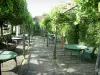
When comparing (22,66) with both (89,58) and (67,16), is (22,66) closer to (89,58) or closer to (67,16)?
(89,58)

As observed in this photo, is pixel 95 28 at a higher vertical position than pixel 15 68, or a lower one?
higher

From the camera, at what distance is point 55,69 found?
9.14 meters

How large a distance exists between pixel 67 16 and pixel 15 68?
18.7 feet

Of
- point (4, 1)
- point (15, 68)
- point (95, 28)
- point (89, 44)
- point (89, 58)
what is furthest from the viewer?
point (89, 44)

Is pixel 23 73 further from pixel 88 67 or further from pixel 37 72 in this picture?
pixel 88 67

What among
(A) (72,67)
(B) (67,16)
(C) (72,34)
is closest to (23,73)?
(A) (72,67)

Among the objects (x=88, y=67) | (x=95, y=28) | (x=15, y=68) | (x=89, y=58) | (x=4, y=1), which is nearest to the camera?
(x=4, y=1)

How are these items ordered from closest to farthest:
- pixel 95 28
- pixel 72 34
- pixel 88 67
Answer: pixel 88 67 < pixel 95 28 < pixel 72 34

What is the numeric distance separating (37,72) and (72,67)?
7.02ft

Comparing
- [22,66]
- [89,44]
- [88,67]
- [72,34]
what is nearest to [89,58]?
[88,67]

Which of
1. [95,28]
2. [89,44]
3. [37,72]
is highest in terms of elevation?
[95,28]

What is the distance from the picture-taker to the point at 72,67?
9.62 meters

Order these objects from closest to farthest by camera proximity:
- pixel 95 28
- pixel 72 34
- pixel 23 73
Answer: pixel 23 73
pixel 95 28
pixel 72 34

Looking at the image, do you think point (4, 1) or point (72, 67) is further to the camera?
point (72, 67)
